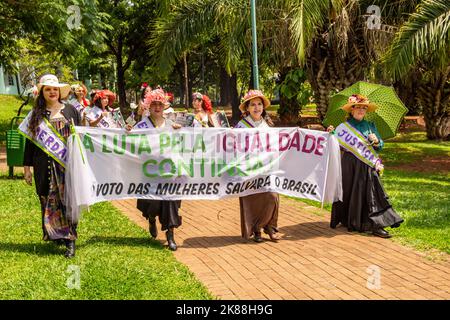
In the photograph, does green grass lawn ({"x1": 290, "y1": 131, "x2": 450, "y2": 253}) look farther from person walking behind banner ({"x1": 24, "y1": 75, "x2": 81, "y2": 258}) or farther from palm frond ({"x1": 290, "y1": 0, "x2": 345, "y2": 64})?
person walking behind banner ({"x1": 24, "y1": 75, "x2": 81, "y2": 258})

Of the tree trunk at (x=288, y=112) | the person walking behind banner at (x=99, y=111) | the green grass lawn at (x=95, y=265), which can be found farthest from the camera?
the tree trunk at (x=288, y=112)

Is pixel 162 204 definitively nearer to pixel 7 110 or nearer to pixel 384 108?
pixel 384 108

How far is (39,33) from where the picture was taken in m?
19.5

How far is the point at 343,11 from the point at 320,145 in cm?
888

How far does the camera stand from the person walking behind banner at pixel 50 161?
20.0 ft

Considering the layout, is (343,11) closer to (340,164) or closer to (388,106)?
(388,106)

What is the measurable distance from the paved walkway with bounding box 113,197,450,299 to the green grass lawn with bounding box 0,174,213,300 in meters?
0.28

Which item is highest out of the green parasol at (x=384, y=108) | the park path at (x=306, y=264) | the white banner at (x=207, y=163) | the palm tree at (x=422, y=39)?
the palm tree at (x=422, y=39)

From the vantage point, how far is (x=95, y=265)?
5.73 meters

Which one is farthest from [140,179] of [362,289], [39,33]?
[39,33]

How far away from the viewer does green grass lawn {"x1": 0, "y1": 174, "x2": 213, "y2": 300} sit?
4.98 meters

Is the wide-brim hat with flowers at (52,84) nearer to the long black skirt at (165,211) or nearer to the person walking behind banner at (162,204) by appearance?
the person walking behind banner at (162,204)

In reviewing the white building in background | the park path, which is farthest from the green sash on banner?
the white building in background

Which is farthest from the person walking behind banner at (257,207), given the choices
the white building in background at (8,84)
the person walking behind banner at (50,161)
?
the white building in background at (8,84)
